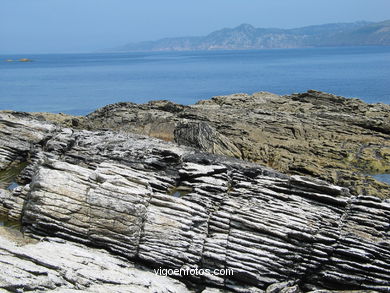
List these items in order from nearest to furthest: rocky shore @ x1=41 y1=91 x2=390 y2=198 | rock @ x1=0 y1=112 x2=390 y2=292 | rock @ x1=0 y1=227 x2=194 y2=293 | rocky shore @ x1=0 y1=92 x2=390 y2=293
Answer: rock @ x1=0 y1=227 x2=194 y2=293 → rocky shore @ x1=0 y1=92 x2=390 y2=293 → rock @ x1=0 y1=112 x2=390 y2=292 → rocky shore @ x1=41 y1=91 x2=390 y2=198

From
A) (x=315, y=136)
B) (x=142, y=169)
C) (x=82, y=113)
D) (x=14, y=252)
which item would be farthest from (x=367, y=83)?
(x=14, y=252)

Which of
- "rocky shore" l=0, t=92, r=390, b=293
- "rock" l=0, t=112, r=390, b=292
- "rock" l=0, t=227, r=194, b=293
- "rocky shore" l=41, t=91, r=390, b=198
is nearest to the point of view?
"rock" l=0, t=227, r=194, b=293

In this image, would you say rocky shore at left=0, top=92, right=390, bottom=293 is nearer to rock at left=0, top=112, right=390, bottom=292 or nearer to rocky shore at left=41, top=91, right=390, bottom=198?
rock at left=0, top=112, right=390, bottom=292

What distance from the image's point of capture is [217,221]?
1845 centimetres

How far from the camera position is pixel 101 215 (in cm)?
1831

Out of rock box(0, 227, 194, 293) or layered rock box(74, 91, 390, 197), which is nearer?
rock box(0, 227, 194, 293)

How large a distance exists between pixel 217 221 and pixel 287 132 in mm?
15952

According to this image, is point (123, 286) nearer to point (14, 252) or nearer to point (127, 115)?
point (14, 252)

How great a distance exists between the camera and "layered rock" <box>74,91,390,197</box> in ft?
82.6

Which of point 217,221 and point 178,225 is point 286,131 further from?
point 178,225

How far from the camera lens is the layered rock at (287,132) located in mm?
25172

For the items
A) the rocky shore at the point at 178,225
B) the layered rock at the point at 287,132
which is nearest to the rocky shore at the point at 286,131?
the layered rock at the point at 287,132

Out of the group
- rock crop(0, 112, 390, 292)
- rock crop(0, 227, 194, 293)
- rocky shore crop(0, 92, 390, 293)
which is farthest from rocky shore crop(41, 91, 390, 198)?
rock crop(0, 227, 194, 293)

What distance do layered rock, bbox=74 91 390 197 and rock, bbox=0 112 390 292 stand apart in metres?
4.83
